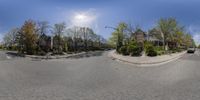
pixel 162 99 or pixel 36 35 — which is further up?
pixel 36 35

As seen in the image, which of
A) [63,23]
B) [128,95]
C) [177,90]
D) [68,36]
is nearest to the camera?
[128,95]

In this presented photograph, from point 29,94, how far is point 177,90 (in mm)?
5061

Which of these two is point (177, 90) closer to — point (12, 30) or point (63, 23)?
point (63, 23)

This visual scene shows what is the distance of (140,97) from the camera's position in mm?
7840

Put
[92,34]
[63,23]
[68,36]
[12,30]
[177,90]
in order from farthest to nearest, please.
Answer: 1. [92,34]
2. [68,36]
3. [12,30]
4. [63,23]
5. [177,90]

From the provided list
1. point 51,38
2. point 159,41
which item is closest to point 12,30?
point 51,38

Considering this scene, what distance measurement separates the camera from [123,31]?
9062 cm

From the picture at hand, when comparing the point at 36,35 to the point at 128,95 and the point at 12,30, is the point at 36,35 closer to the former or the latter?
the point at 12,30

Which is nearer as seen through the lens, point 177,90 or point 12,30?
point 177,90

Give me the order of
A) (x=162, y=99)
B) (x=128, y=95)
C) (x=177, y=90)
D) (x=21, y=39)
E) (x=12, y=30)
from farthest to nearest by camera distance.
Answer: (x=12, y=30) < (x=21, y=39) < (x=177, y=90) < (x=128, y=95) < (x=162, y=99)

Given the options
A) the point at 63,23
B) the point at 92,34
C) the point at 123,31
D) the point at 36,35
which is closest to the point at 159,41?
the point at 123,31

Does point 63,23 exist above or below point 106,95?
above

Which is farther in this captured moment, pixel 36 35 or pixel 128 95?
pixel 36 35

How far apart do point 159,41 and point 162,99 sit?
313ft
